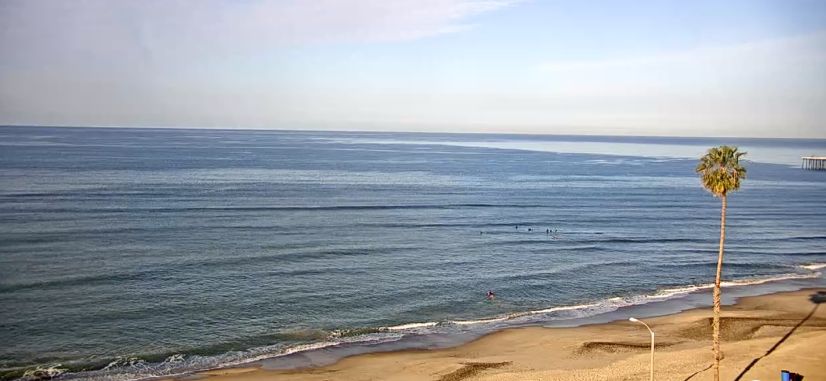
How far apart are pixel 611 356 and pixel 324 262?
26.9 metres

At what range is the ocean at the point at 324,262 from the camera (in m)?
37.8

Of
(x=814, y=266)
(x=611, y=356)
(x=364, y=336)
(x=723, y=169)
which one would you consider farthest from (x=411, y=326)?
(x=814, y=266)

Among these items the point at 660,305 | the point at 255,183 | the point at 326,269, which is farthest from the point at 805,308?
the point at 255,183

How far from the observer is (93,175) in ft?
362

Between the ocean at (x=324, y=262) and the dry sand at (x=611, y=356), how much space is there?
7.59 ft

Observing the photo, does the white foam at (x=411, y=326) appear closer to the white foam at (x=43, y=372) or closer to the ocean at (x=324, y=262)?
the ocean at (x=324, y=262)

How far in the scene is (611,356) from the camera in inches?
1417

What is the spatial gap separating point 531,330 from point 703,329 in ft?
37.1

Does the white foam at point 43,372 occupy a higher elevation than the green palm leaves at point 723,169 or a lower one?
lower

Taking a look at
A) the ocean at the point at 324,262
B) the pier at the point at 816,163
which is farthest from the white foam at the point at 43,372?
the pier at the point at 816,163

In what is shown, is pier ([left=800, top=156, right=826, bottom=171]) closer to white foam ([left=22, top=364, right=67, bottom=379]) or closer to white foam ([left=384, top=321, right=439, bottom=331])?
white foam ([left=384, top=321, right=439, bottom=331])

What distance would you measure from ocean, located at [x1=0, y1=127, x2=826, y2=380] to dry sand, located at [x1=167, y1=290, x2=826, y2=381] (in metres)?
2.31

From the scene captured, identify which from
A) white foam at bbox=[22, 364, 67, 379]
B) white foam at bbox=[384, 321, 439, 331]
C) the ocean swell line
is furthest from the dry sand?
white foam at bbox=[22, 364, 67, 379]

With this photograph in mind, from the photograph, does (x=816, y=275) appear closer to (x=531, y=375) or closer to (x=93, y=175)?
(x=531, y=375)
